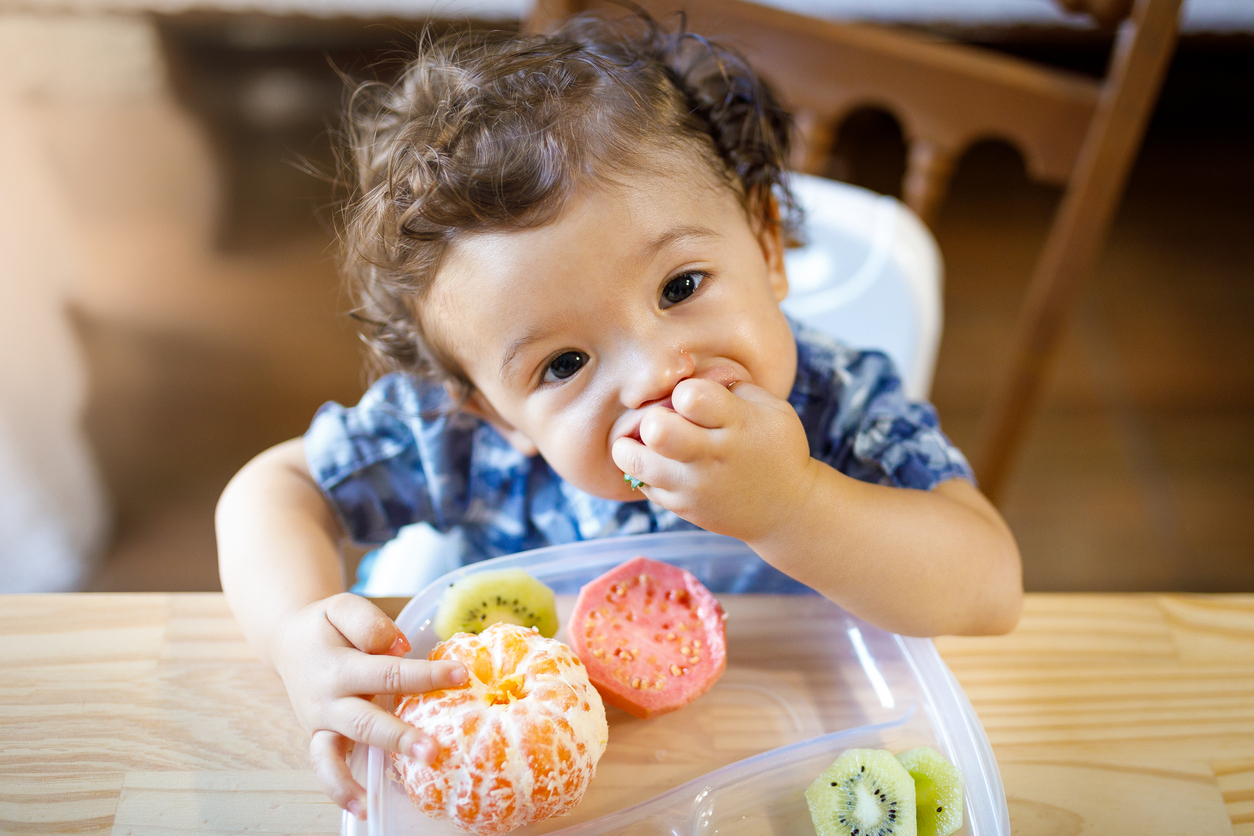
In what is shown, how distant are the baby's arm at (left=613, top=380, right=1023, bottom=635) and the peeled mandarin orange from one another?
14 cm

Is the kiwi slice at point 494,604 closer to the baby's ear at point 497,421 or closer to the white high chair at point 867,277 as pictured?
the baby's ear at point 497,421

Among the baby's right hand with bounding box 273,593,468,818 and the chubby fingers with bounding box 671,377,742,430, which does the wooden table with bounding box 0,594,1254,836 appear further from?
the chubby fingers with bounding box 671,377,742,430

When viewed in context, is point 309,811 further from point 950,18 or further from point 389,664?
point 950,18

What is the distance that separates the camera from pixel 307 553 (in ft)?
2.27

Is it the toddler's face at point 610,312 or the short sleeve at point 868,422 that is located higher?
the toddler's face at point 610,312

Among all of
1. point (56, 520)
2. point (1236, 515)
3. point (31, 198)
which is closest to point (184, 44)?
point (31, 198)

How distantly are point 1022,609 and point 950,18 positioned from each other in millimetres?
1846

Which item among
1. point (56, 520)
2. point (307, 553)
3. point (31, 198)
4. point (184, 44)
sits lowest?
point (56, 520)

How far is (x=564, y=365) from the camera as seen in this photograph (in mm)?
642

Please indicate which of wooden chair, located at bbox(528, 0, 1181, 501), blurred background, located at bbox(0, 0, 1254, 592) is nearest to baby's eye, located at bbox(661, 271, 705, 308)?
wooden chair, located at bbox(528, 0, 1181, 501)

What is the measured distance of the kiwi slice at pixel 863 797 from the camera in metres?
0.52

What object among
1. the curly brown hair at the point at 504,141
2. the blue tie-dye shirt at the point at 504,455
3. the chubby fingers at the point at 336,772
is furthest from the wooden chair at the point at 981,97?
the chubby fingers at the point at 336,772

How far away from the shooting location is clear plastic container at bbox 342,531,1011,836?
542mm

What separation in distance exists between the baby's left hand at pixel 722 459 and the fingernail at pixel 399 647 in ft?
0.58
